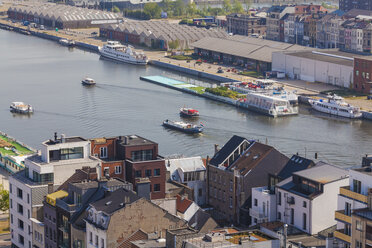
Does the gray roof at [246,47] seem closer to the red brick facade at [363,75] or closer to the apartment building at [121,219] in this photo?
the red brick facade at [363,75]

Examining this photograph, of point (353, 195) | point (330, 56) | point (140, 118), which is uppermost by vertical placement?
point (353, 195)

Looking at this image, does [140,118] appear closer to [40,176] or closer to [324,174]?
[324,174]

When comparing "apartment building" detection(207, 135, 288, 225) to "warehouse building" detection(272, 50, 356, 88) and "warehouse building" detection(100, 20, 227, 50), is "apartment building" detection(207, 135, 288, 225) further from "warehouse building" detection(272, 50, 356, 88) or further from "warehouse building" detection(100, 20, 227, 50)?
"warehouse building" detection(100, 20, 227, 50)

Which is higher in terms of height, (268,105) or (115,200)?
(115,200)

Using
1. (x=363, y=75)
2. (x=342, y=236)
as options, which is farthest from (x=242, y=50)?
(x=342, y=236)

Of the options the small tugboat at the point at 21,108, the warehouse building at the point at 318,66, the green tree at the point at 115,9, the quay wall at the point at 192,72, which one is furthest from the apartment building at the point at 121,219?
the green tree at the point at 115,9

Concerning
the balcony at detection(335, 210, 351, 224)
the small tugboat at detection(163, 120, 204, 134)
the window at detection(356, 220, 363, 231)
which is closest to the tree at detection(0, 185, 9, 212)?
the balcony at detection(335, 210, 351, 224)

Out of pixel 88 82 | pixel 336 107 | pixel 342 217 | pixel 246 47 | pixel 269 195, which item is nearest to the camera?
pixel 342 217
